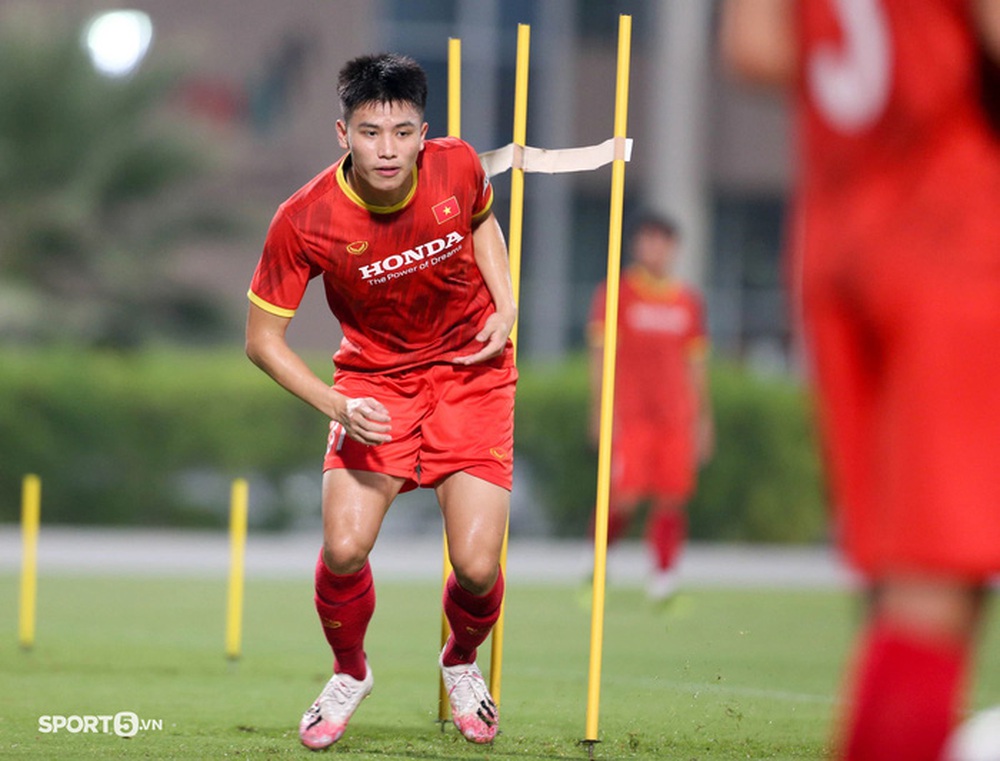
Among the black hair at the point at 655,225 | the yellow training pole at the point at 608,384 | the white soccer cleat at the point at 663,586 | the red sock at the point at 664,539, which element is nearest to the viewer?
the yellow training pole at the point at 608,384

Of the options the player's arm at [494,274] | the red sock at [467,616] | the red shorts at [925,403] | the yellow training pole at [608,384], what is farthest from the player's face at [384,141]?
the red shorts at [925,403]

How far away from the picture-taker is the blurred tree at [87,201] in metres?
19.9

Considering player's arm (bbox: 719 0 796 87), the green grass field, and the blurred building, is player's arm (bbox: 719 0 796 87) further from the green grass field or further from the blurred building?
the blurred building

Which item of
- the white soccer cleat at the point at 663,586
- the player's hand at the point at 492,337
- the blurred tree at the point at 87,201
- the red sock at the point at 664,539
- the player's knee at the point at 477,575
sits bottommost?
the white soccer cleat at the point at 663,586

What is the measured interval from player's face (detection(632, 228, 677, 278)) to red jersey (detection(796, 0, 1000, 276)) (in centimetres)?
895

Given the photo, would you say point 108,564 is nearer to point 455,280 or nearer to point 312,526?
point 312,526

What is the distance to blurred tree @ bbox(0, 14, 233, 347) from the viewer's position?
19.9 metres

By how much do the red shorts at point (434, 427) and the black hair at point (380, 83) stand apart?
0.93 metres

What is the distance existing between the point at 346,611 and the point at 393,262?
1.18 m

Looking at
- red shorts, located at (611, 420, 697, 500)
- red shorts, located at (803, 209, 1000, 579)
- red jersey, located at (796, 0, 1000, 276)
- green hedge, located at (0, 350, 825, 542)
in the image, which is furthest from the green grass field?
green hedge, located at (0, 350, 825, 542)

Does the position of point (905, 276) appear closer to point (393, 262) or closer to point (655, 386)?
point (393, 262)

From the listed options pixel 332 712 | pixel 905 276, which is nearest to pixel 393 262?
pixel 332 712

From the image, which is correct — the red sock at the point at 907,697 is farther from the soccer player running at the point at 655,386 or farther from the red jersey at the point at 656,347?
the red jersey at the point at 656,347

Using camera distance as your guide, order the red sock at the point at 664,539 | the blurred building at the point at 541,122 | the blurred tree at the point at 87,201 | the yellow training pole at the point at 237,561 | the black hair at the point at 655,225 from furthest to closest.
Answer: the blurred building at the point at 541,122 < the blurred tree at the point at 87,201 < the black hair at the point at 655,225 < the red sock at the point at 664,539 < the yellow training pole at the point at 237,561
